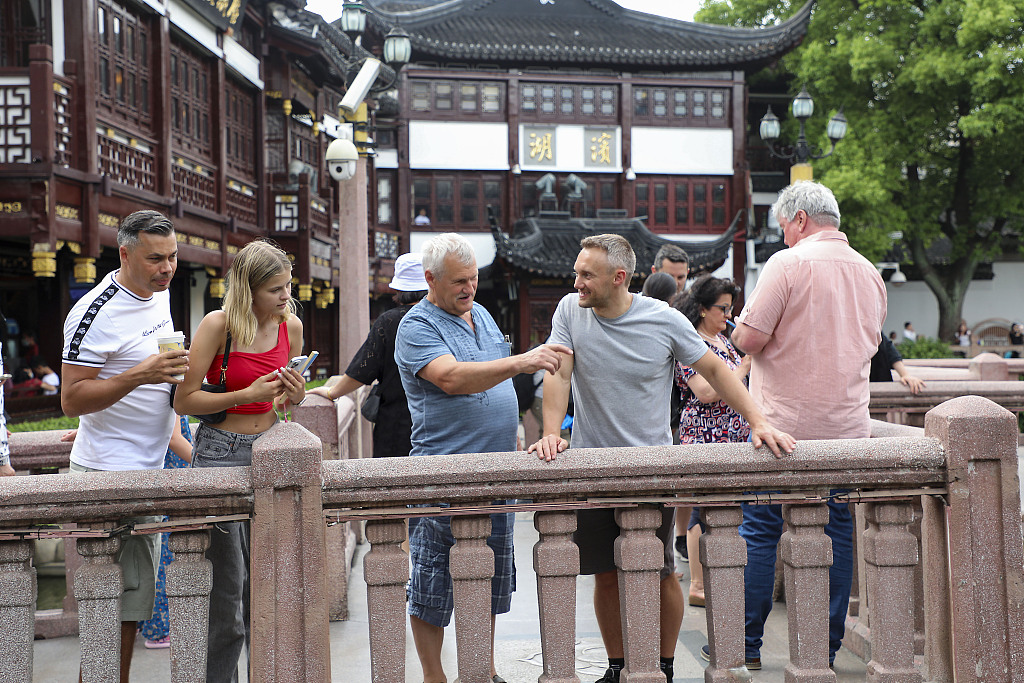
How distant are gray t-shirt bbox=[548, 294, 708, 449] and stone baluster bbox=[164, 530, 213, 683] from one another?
143cm

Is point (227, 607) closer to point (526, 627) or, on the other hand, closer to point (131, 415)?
point (131, 415)

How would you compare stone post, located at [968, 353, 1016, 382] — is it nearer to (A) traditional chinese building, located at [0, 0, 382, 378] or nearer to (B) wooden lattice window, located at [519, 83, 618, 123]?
(A) traditional chinese building, located at [0, 0, 382, 378]

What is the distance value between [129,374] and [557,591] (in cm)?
153

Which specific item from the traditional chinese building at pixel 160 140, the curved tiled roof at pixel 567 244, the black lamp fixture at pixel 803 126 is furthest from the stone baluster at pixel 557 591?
the curved tiled roof at pixel 567 244

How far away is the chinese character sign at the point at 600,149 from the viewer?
2847cm

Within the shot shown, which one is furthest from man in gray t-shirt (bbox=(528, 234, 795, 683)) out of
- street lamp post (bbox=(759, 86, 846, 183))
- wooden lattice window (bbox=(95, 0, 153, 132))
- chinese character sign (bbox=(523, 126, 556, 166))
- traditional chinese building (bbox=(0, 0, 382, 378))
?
chinese character sign (bbox=(523, 126, 556, 166))

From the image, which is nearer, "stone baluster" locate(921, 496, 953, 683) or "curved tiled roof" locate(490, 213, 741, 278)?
"stone baluster" locate(921, 496, 953, 683)

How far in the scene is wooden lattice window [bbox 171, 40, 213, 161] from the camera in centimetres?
1357

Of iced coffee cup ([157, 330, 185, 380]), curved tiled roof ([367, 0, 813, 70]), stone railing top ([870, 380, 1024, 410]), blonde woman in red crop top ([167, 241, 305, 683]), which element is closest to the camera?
iced coffee cup ([157, 330, 185, 380])

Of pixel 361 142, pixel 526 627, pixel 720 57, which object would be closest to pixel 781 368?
pixel 526 627

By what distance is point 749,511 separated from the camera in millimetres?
3857

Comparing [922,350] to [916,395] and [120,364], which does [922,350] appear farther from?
[120,364]

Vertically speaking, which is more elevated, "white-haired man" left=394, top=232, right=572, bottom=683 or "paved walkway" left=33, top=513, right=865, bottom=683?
"white-haired man" left=394, top=232, right=572, bottom=683

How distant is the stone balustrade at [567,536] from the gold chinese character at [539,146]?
85.4ft
